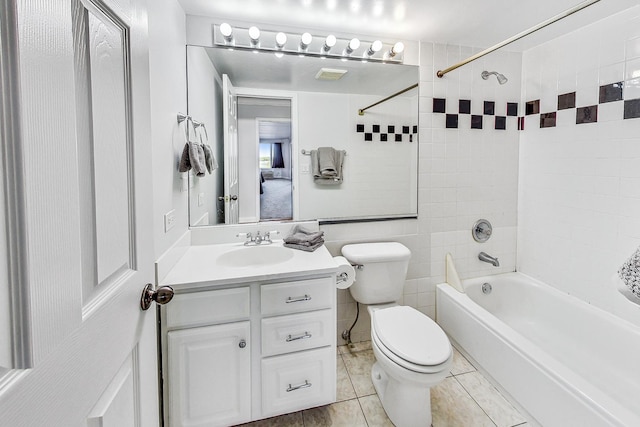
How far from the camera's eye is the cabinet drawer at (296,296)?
4.60 feet

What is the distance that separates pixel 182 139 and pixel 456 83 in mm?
1887

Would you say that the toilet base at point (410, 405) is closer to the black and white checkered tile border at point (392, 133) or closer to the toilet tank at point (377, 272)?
the toilet tank at point (377, 272)

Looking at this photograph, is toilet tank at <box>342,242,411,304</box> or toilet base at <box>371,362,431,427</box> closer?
toilet base at <box>371,362,431,427</box>

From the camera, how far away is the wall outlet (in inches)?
54.4

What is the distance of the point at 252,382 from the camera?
1.41m

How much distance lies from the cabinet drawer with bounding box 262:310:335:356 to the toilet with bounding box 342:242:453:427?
0.97 ft

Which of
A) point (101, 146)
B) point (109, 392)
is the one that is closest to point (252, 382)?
point (109, 392)

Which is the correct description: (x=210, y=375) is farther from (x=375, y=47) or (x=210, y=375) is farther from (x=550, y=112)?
(x=550, y=112)

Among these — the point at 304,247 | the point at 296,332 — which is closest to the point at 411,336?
the point at 296,332

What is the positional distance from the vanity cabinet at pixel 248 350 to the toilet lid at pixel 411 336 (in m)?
0.29

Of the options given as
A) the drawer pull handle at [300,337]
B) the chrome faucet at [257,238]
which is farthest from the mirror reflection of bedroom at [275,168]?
the drawer pull handle at [300,337]

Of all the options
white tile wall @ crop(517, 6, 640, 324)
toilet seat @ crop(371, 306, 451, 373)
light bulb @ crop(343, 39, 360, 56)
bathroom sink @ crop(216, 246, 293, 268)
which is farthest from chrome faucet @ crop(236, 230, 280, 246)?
white tile wall @ crop(517, 6, 640, 324)

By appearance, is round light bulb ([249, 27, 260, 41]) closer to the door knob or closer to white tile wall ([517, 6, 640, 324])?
the door knob

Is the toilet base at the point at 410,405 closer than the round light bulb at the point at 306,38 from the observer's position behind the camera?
Yes
